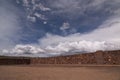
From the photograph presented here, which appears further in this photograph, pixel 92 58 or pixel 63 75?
pixel 92 58

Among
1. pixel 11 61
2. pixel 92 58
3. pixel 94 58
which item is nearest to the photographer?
pixel 94 58

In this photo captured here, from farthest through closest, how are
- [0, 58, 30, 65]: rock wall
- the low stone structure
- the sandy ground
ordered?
[0, 58, 30, 65]: rock wall
the low stone structure
the sandy ground

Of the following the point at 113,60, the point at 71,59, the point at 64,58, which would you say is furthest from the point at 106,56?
the point at 64,58

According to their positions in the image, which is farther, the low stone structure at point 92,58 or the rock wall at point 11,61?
the rock wall at point 11,61

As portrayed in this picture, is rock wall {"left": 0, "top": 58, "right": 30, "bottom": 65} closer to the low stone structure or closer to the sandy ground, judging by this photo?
the low stone structure

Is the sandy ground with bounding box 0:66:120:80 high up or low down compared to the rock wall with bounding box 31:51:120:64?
down

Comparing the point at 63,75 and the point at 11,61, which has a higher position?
the point at 11,61

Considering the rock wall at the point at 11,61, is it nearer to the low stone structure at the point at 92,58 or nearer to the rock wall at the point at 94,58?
the low stone structure at the point at 92,58

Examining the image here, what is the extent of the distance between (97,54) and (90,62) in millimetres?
1798

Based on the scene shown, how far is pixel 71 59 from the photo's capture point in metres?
21.8

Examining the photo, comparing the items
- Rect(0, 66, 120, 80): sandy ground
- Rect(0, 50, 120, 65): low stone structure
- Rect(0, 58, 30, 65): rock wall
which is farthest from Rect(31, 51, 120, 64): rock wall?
Rect(0, 58, 30, 65): rock wall

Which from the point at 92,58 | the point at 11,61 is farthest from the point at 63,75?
the point at 11,61

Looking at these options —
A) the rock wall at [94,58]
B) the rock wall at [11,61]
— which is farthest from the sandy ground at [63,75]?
the rock wall at [11,61]

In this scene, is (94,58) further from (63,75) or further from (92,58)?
(63,75)
